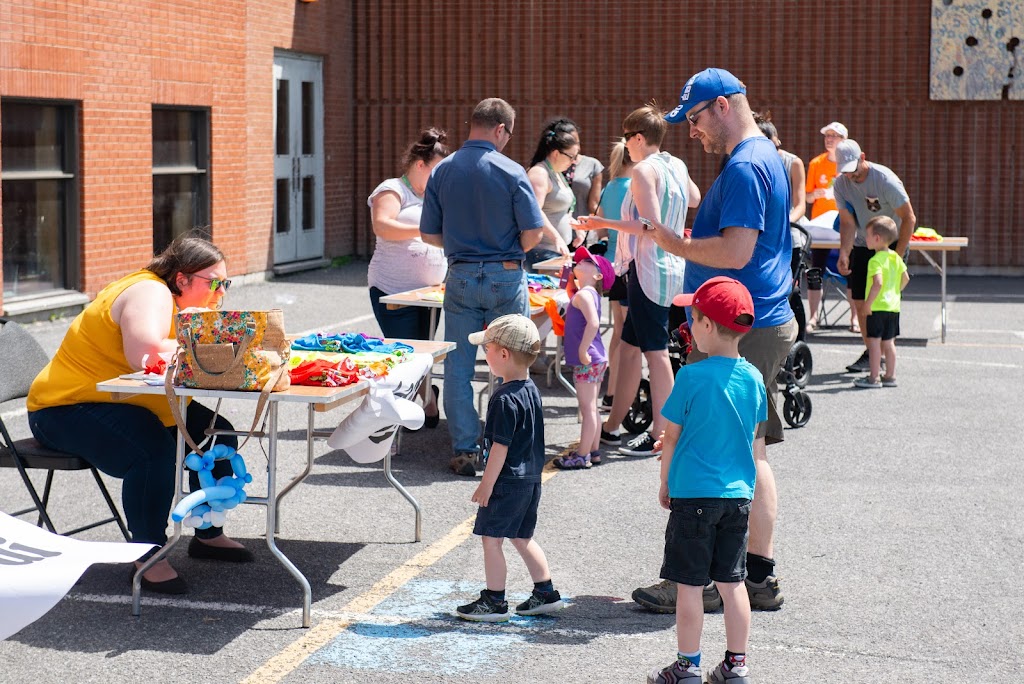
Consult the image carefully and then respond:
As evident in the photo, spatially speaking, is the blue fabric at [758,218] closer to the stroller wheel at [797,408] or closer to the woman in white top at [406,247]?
the woman in white top at [406,247]

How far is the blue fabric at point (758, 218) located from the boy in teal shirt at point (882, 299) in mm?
5382

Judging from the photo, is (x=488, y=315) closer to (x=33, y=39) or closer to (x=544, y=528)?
(x=544, y=528)

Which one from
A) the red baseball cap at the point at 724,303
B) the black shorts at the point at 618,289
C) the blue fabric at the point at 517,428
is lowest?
the blue fabric at the point at 517,428

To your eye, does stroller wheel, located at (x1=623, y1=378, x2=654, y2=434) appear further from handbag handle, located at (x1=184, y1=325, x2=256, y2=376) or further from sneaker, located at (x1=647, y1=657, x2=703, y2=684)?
sneaker, located at (x1=647, y1=657, x2=703, y2=684)

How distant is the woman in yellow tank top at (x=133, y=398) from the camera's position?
216 inches

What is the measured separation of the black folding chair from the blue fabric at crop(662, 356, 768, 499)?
2424mm

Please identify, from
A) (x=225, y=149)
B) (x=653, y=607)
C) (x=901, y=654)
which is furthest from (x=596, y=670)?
(x=225, y=149)

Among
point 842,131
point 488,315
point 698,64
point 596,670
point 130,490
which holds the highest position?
point 698,64

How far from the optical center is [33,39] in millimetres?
12805

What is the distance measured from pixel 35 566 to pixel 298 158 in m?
17.3

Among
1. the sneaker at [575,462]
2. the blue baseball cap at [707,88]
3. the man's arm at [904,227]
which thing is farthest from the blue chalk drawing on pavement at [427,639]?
the man's arm at [904,227]

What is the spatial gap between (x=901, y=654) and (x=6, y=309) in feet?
32.3

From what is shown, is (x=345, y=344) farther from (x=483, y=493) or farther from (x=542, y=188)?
(x=542, y=188)

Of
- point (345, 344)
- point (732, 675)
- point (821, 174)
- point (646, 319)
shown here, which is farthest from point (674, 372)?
point (821, 174)
